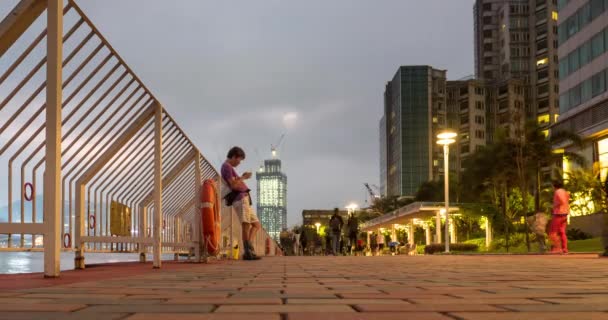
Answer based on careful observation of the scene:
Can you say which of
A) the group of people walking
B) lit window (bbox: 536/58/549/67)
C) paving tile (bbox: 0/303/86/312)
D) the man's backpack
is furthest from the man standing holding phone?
lit window (bbox: 536/58/549/67)

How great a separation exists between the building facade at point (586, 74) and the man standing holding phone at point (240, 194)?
118 feet

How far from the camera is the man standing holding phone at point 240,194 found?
12883 millimetres

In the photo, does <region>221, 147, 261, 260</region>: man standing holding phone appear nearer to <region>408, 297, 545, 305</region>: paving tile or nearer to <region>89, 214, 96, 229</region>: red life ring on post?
<region>89, 214, 96, 229</region>: red life ring on post

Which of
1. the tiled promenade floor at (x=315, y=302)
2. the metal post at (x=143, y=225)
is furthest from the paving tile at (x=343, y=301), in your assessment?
the metal post at (x=143, y=225)

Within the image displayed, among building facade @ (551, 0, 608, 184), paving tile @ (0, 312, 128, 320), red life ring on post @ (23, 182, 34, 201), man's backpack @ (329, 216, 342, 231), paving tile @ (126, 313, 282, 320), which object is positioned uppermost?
building facade @ (551, 0, 608, 184)

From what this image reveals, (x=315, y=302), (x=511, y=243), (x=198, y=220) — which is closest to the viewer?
(x=315, y=302)

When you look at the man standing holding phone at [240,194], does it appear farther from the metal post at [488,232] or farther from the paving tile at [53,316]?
the metal post at [488,232]

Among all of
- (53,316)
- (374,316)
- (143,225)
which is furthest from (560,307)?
(143,225)

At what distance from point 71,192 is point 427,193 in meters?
92.2

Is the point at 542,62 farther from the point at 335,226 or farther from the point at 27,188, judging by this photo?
the point at 27,188

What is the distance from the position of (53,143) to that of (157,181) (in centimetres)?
316

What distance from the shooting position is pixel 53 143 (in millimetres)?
6188

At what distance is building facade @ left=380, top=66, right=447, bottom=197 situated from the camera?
154 metres

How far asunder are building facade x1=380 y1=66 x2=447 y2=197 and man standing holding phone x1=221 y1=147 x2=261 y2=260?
141 metres
